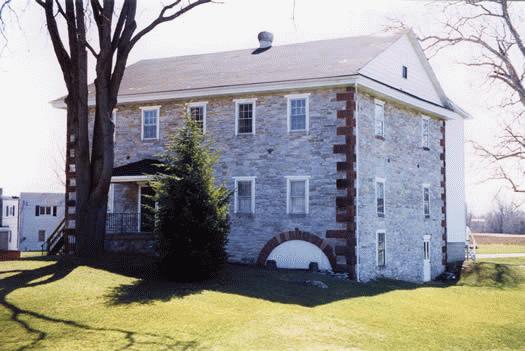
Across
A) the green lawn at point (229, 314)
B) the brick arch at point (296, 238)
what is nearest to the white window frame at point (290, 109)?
the brick arch at point (296, 238)

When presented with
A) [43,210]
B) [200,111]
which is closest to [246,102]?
[200,111]

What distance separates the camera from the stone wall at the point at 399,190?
22.6m

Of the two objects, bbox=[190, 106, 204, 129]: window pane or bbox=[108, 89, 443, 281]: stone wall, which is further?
bbox=[190, 106, 204, 129]: window pane

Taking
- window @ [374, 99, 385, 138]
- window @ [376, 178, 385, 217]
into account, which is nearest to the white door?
window @ [376, 178, 385, 217]

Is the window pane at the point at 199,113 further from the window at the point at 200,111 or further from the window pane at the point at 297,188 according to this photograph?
the window pane at the point at 297,188

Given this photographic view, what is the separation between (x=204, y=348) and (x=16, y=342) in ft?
10.7

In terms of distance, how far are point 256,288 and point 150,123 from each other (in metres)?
11.1

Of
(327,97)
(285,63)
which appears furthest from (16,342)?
(285,63)

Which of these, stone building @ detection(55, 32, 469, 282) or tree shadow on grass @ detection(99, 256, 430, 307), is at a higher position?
stone building @ detection(55, 32, 469, 282)

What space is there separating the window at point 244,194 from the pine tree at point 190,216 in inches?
191

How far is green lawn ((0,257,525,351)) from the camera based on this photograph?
11.6m

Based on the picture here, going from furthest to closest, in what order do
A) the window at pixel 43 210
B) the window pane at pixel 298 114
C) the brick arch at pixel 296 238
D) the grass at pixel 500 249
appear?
1. the window at pixel 43 210
2. the grass at pixel 500 249
3. the window pane at pixel 298 114
4. the brick arch at pixel 296 238

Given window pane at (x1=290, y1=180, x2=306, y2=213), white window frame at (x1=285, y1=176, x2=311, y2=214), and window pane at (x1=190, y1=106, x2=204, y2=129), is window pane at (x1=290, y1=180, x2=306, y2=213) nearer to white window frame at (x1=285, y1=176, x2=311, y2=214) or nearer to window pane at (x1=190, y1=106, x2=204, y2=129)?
white window frame at (x1=285, y1=176, x2=311, y2=214)

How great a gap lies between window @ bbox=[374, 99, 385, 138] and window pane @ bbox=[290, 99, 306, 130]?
9.79 ft
